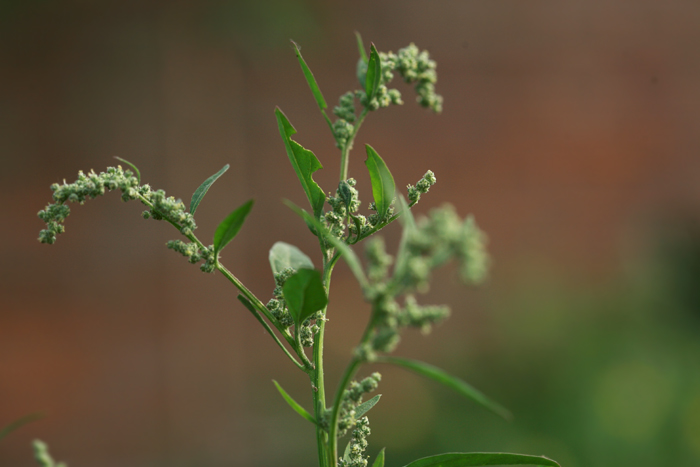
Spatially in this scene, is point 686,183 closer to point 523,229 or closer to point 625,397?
point 523,229

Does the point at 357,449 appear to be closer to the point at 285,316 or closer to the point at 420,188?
the point at 285,316

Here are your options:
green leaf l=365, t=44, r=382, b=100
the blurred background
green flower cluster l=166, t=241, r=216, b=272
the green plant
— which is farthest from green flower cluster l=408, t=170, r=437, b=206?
the blurred background

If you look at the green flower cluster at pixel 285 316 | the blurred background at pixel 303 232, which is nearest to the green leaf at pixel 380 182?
the green flower cluster at pixel 285 316

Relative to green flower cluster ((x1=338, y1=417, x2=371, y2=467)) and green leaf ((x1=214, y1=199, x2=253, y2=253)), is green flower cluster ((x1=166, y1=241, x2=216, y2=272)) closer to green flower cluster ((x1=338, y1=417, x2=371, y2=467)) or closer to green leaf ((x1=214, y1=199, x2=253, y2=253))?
green leaf ((x1=214, y1=199, x2=253, y2=253))

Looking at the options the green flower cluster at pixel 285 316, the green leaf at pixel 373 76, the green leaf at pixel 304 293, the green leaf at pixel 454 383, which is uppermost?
the green leaf at pixel 373 76

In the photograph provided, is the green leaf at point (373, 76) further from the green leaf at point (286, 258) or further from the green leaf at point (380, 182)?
the green leaf at point (286, 258)

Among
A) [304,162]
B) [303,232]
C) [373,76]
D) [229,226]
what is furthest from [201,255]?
[303,232]

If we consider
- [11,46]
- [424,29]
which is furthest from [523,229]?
[11,46]
